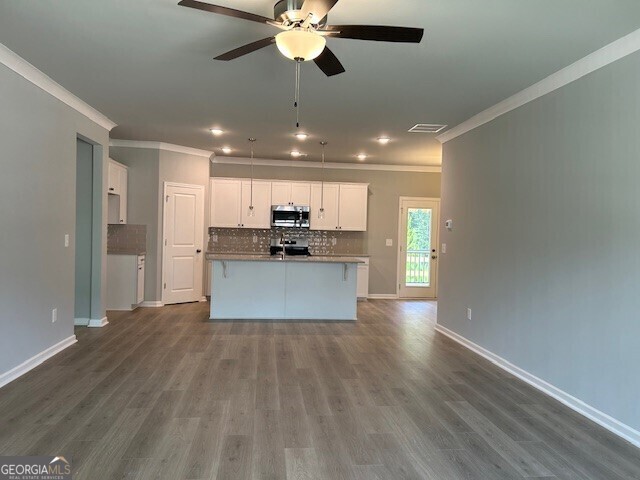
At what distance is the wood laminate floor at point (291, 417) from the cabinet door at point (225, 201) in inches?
133

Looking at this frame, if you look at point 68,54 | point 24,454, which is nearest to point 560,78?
point 68,54

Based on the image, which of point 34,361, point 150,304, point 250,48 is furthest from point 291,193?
point 250,48

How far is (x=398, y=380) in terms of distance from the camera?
366cm

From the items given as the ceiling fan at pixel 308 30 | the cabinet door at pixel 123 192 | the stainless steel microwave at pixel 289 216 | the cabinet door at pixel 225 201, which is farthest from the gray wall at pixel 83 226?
the ceiling fan at pixel 308 30

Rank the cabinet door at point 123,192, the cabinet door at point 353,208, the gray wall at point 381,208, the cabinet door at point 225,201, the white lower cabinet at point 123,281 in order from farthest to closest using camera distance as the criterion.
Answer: the gray wall at point 381,208 → the cabinet door at point 353,208 → the cabinet door at point 225,201 → the cabinet door at point 123,192 → the white lower cabinet at point 123,281

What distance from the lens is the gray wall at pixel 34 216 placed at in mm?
3312

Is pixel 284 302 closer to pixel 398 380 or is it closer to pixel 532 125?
pixel 398 380

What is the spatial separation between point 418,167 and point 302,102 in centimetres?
442

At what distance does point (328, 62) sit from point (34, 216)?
2.97 meters

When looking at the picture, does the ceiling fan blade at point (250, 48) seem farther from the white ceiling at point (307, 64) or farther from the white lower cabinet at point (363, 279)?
the white lower cabinet at point (363, 279)

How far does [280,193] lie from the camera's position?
775cm

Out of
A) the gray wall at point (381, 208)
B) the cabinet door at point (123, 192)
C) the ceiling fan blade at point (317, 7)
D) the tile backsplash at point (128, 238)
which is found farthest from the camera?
the gray wall at point (381, 208)

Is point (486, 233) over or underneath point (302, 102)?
underneath

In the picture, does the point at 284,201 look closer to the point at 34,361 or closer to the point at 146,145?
the point at 146,145
